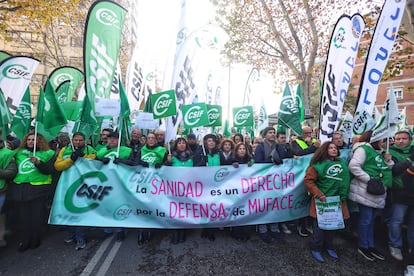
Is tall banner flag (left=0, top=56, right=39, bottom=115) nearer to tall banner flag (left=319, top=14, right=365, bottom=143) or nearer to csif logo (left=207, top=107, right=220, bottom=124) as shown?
csif logo (left=207, top=107, right=220, bottom=124)

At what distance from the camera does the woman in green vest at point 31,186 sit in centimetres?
351

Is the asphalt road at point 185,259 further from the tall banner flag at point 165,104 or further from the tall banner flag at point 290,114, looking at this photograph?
the tall banner flag at point 165,104

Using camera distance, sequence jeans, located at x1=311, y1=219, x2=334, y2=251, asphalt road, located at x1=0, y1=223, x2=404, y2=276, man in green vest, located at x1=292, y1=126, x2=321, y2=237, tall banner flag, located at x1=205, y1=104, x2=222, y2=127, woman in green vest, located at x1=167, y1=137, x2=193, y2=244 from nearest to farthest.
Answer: asphalt road, located at x1=0, y1=223, x2=404, y2=276 < jeans, located at x1=311, y1=219, x2=334, y2=251 < woman in green vest, located at x1=167, y1=137, x2=193, y2=244 < man in green vest, located at x1=292, y1=126, x2=321, y2=237 < tall banner flag, located at x1=205, y1=104, x2=222, y2=127

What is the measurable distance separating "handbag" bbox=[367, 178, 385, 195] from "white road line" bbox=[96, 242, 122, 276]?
3928 mm

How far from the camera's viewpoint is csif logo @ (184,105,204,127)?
507cm

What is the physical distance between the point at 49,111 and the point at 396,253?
5.90 metres

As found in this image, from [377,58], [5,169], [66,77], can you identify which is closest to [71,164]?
[5,169]

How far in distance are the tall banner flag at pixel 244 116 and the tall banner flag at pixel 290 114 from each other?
272cm

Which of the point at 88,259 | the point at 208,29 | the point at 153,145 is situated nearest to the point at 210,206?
the point at 153,145

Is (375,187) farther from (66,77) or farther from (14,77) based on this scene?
(66,77)

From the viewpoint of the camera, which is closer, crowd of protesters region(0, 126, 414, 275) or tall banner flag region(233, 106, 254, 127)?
crowd of protesters region(0, 126, 414, 275)

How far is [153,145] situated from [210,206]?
5.43 feet

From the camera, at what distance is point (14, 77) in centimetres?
600

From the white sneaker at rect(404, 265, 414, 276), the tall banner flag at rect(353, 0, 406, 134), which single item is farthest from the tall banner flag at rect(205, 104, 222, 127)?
the white sneaker at rect(404, 265, 414, 276)
